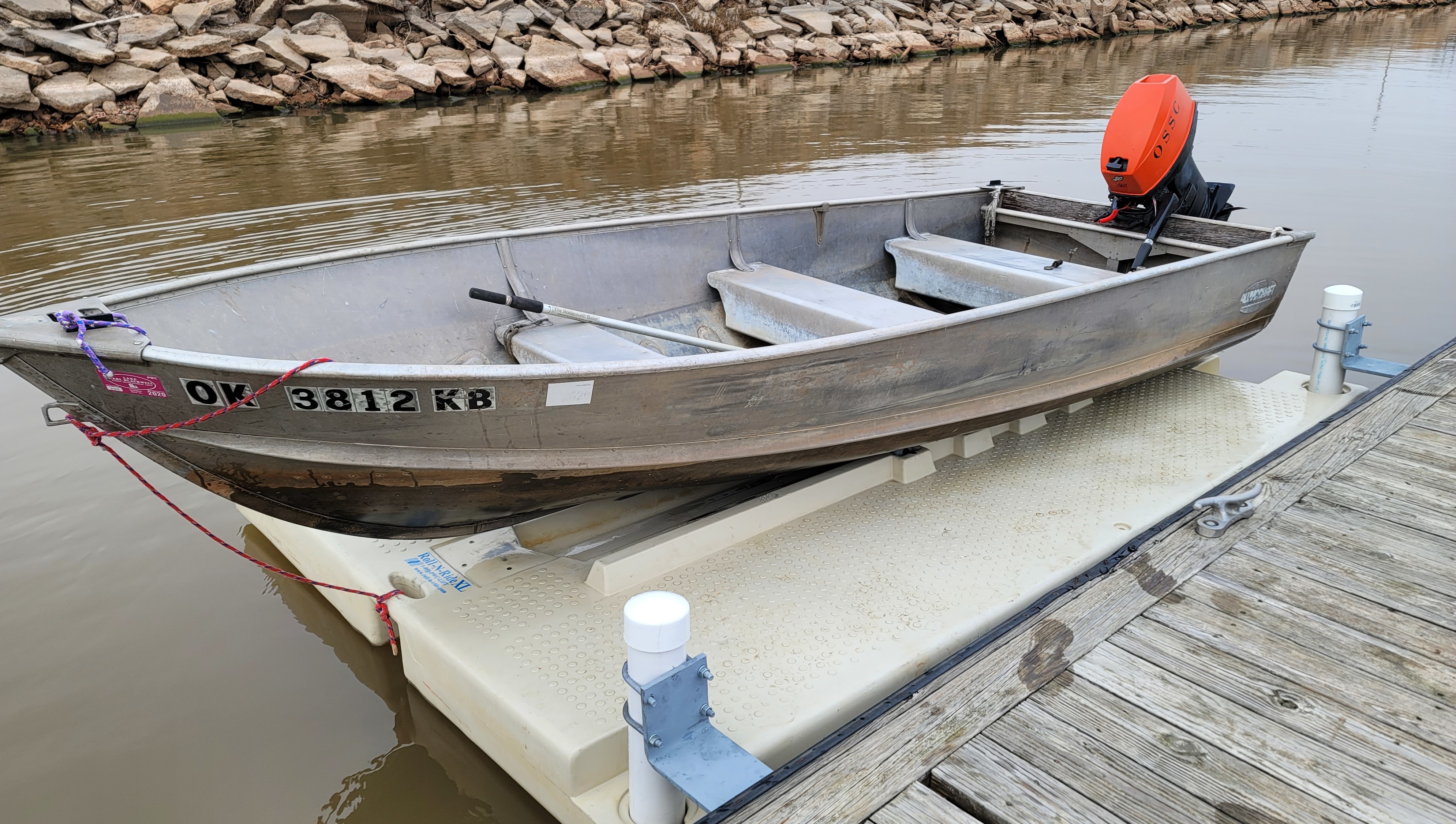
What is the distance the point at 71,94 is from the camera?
47.7 feet

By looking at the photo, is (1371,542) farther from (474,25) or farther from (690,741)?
(474,25)

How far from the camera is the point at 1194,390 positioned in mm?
4965

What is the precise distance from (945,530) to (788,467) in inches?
28.2

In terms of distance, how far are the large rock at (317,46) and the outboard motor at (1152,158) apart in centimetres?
1652

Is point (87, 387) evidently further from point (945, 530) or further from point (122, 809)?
point (945, 530)

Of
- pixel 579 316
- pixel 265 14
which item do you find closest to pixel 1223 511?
pixel 579 316

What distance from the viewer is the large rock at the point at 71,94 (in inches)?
572

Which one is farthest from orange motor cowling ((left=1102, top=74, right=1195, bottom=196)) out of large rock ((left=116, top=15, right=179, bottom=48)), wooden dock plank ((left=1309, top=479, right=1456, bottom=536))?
large rock ((left=116, top=15, right=179, bottom=48))

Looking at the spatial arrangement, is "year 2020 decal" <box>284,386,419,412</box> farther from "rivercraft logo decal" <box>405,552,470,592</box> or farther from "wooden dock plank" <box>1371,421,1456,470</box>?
"wooden dock plank" <box>1371,421,1456,470</box>

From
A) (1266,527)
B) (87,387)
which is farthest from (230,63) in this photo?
(1266,527)

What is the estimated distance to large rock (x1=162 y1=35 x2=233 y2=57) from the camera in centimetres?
1598

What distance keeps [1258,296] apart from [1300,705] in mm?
2996

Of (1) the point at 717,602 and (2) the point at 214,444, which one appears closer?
(2) the point at 214,444

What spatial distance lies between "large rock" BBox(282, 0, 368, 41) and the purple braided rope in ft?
60.6
